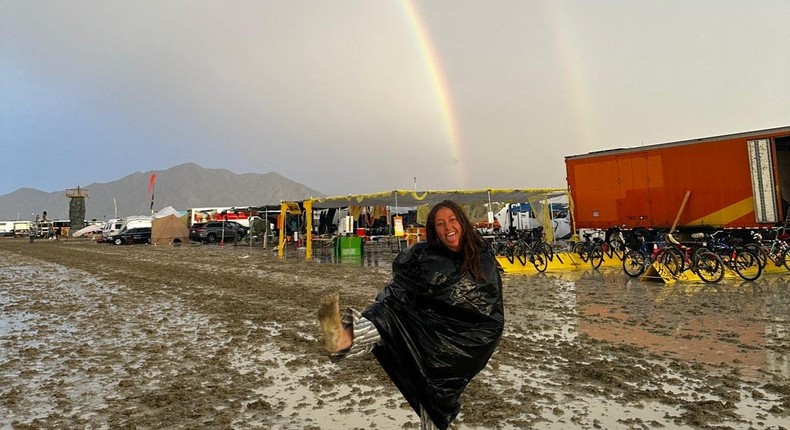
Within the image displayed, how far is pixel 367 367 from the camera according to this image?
4.79 metres

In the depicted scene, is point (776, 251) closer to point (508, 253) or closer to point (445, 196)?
point (508, 253)

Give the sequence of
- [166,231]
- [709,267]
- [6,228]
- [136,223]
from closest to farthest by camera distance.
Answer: [709,267], [166,231], [136,223], [6,228]

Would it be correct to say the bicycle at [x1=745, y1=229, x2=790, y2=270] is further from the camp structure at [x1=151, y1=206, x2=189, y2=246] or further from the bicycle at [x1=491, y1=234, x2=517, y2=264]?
the camp structure at [x1=151, y1=206, x2=189, y2=246]

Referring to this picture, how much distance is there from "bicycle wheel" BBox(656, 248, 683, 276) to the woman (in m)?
10.3

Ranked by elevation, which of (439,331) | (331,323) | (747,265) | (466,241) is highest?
(466,241)

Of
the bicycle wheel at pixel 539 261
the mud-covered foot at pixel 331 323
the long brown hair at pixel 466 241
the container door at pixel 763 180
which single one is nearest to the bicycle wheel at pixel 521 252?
the bicycle wheel at pixel 539 261

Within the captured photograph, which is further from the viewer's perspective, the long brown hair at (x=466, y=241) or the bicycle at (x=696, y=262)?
the bicycle at (x=696, y=262)

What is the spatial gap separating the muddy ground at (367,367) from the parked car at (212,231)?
28.3 m

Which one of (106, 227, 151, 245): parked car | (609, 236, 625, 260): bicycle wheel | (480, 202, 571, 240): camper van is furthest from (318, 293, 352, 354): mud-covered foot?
(106, 227, 151, 245): parked car

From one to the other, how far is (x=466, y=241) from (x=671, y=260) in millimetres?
10466

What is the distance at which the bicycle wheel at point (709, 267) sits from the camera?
396 inches

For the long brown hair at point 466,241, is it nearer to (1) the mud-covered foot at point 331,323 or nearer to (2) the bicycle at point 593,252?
(1) the mud-covered foot at point 331,323

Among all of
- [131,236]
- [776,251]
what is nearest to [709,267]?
[776,251]

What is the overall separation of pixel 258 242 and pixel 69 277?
21467mm
